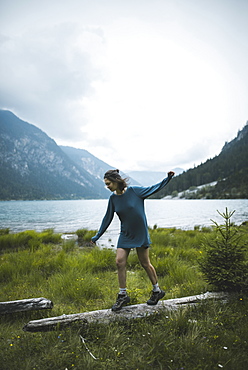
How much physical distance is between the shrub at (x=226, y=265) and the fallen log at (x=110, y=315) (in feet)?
0.83

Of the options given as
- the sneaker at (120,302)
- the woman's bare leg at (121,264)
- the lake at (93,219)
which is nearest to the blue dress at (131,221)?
the woman's bare leg at (121,264)

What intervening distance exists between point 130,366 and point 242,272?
2575 mm

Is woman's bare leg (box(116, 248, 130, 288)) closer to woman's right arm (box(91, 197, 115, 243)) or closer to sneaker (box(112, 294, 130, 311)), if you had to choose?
sneaker (box(112, 294, 130, 311))

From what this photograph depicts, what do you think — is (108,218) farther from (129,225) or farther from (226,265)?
(226,265)

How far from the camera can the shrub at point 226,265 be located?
3.81m

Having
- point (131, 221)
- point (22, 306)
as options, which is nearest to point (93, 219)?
point (22, 306)

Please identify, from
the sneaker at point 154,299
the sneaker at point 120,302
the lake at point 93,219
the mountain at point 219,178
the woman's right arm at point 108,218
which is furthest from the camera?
the mountain at point 219,178

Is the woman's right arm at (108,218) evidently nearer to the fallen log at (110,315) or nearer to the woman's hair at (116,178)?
the woman's hair at (116,178)

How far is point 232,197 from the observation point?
325ft

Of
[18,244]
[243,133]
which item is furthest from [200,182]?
[18,244]

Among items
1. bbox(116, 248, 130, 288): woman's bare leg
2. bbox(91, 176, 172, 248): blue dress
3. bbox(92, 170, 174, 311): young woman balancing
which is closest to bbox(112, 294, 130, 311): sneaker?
bbox(92, 170, 174, 311): young woman balancing

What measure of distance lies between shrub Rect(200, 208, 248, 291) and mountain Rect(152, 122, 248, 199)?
360 feet

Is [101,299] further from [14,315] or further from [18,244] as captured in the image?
[18,244]

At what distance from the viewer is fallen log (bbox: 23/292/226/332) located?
2.93 metres
